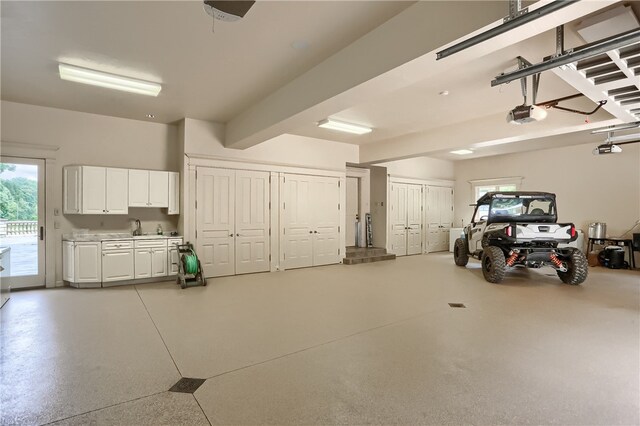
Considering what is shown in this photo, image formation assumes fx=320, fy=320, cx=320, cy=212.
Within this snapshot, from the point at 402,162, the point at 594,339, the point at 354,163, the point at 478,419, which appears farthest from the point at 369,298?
the point at 402,162

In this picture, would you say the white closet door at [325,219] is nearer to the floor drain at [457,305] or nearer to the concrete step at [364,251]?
the concrete step at [364,251]

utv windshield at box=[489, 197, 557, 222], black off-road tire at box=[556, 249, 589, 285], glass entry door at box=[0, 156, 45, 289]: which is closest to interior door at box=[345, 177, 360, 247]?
utv windshield at box=[489, 197, 557, 222]

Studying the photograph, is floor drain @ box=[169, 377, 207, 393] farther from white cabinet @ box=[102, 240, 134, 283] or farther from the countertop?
the countertop

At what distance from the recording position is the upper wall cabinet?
5.62 meters

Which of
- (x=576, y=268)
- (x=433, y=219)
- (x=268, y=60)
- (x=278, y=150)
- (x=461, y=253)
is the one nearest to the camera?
(x=268, y=60)

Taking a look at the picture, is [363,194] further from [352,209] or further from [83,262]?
[83,262]

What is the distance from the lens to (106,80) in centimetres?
427

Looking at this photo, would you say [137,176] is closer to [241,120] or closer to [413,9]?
[241,120]

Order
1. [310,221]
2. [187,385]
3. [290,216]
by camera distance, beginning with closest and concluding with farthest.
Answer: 1. [187,385]
2. [290,216]
3. [310,221]

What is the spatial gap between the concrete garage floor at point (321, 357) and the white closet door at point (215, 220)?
1.23 m

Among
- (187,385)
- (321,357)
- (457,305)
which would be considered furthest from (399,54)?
(457,305)

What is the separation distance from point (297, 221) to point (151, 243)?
3174mm

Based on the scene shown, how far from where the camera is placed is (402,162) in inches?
398

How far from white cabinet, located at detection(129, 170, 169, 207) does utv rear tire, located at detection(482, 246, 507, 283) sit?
647cm
